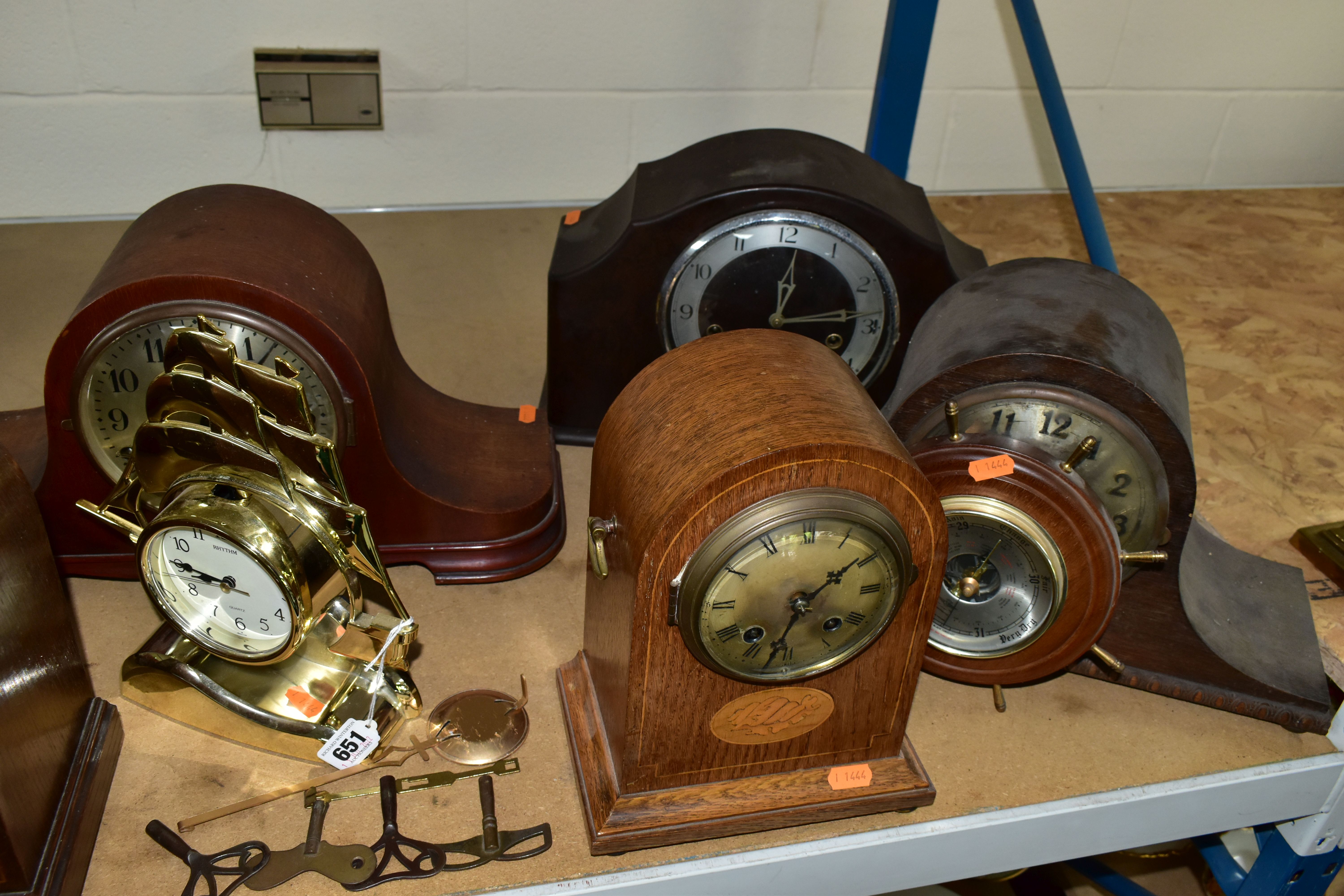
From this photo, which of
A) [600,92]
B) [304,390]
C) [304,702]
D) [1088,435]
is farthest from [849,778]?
[600,92]

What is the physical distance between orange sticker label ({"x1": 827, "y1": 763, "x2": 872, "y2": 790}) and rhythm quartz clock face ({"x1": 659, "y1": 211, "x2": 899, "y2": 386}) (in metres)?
0.65

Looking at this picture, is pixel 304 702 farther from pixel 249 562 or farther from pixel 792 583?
pixel 792 583

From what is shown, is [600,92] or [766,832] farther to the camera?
[600,92]

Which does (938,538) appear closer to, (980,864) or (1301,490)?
(980,864)

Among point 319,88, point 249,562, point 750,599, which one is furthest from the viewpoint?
point 319,88

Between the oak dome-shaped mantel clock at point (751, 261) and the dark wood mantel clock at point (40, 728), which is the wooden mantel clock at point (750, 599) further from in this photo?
the dark wood mantel clock at point (40, 728)

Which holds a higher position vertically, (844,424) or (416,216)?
(844,424)

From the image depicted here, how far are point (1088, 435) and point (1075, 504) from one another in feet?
0.34

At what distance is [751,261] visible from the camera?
1566mm

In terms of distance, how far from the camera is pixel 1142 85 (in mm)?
2693

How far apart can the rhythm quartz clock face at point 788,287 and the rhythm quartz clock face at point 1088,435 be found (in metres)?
0.36

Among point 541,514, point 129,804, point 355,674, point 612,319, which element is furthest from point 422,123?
point 129,804

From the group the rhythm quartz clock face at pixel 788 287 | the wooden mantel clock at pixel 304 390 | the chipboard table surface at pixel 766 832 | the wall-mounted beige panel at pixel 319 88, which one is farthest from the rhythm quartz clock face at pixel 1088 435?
the wall-mounted beige panel at pixel 319 88

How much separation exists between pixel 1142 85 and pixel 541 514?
82.4 inches
